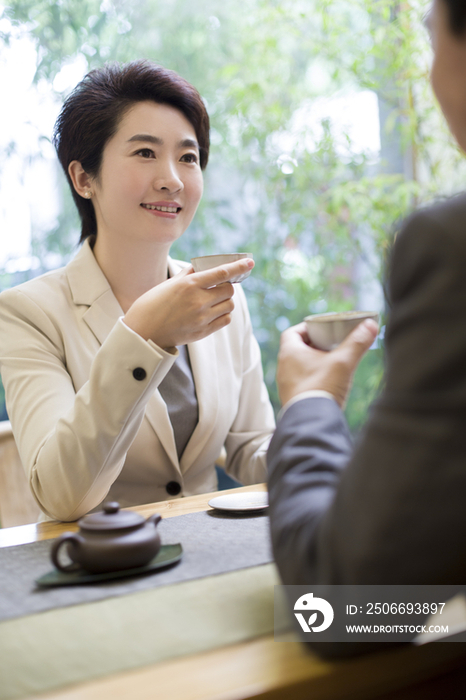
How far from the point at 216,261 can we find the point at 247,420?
2.26 feet


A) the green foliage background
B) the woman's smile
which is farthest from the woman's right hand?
the green foliage background

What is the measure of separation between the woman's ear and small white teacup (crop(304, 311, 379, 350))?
1090mm

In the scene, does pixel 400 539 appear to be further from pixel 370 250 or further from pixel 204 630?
pixel 370 250

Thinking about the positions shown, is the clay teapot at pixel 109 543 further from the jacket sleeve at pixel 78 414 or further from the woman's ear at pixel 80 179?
the woman's ear at pixel 80 179

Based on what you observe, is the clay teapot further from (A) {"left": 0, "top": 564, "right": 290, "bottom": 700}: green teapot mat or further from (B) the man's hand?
(B) the man's hand

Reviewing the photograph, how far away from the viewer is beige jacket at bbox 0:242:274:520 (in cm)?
123

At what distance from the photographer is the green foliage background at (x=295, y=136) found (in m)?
3.12

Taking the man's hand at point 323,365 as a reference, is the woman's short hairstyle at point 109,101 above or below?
above

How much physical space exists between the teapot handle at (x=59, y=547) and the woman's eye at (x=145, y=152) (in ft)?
3.57

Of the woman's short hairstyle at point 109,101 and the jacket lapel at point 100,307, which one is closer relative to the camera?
the jacket lapel at point 100,307

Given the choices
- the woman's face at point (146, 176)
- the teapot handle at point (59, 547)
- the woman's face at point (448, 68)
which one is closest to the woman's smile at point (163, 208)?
the woman's face at point (146, 176)

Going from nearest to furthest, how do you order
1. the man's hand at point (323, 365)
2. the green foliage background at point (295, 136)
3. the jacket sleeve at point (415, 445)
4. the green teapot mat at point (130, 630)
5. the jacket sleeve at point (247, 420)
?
the jacket sleeve at point (415, 445) < the green teapot mat at point (130, 630) < the man's hand at point (323, 365) < the jacket sleeve at point (247, 420) < the green foliage background at point (295, 136)

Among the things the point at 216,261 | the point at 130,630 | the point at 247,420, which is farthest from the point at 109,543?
the point at 247,420

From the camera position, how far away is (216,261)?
1290 millimetres
